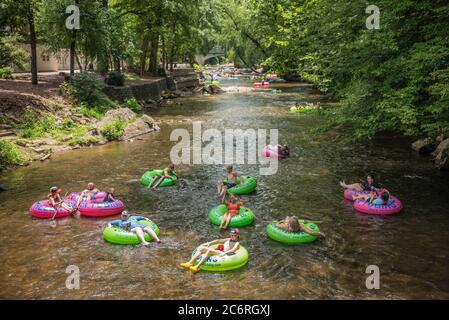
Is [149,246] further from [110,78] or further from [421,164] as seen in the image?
[110,78]

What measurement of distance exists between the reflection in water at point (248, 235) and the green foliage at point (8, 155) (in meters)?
0.83

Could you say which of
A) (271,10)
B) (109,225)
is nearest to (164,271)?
(109,225)

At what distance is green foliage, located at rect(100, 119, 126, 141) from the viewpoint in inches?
980

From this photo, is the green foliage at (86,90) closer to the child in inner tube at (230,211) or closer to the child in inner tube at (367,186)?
the child in inner tube at (230,211)

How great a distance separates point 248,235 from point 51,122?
15.7m

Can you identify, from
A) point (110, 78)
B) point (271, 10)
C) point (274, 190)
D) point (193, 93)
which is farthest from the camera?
point (193, 93)

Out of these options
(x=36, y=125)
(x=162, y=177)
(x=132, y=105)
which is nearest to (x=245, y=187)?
(x=162, y=177)

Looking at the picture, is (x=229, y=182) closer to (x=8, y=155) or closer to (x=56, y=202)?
(x=56, y=202)

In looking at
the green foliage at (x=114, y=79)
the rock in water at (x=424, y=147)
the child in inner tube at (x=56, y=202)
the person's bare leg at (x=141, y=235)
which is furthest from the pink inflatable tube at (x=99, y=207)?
the green foliage at (x=114, y=79)

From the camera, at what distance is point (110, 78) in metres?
34.5

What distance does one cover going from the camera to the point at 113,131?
25.0 meters

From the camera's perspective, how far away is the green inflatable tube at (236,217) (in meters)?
13.3

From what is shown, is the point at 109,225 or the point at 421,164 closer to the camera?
the point at 109,225
